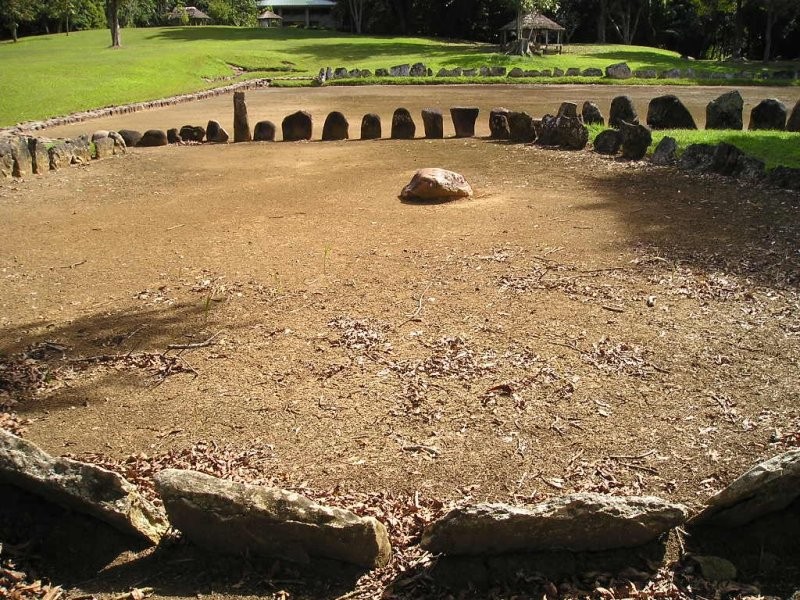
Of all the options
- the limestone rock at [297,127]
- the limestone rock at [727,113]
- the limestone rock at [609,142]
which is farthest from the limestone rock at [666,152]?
the limestone rock at [297,127]

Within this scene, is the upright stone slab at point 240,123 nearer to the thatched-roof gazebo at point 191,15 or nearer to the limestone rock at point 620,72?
the limestone rock at point 620,72

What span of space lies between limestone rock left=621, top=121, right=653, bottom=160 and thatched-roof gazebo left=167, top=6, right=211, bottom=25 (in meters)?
62.0

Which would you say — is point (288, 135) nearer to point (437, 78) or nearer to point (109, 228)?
point (109, 228)

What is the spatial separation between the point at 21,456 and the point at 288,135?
12.8 m

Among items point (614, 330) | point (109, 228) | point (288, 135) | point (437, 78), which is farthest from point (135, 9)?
point (614, 330)

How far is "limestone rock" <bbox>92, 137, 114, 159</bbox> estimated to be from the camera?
14148 mm

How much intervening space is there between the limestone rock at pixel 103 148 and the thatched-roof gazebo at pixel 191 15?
57.3 m

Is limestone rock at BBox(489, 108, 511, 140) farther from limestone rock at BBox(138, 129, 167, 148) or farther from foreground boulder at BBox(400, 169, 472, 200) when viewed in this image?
limestone rock at BBox(138, 129, 167, 148)

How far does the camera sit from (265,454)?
461cm

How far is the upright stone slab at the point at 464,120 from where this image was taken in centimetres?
1502

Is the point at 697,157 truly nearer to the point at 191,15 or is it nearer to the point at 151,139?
the point at 151,139

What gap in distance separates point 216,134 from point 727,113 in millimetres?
10074

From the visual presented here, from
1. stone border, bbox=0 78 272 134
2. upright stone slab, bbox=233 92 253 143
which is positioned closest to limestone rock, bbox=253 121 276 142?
upright stone slab, bbox=233 92 253 143

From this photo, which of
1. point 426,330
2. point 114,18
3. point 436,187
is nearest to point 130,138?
point 436,187
